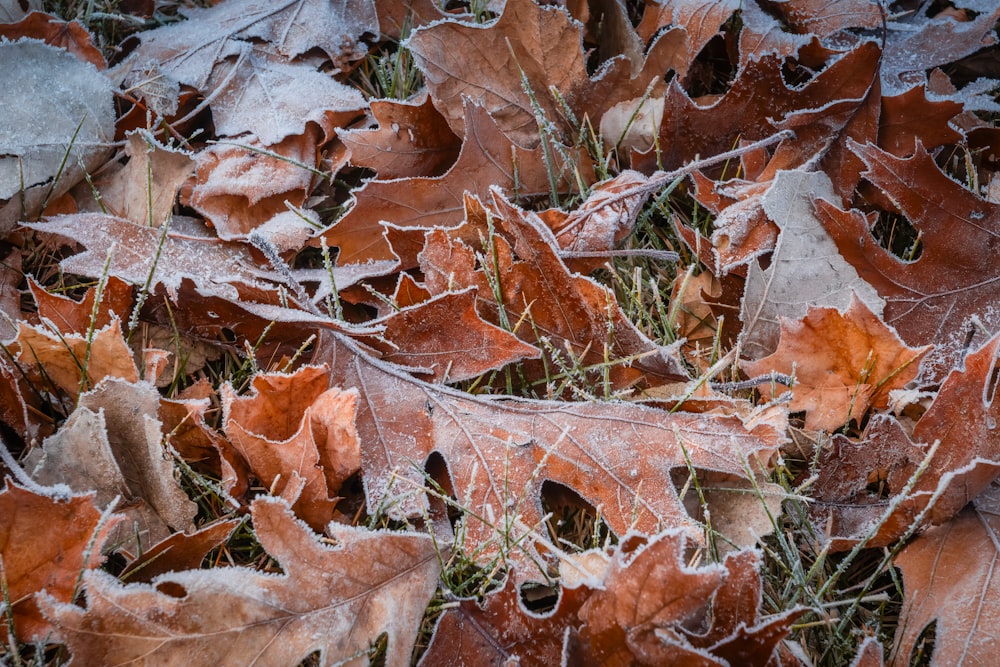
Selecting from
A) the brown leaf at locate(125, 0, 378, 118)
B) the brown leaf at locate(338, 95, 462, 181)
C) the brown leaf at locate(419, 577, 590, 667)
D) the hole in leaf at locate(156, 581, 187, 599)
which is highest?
the brown leaf at locate(125, 0, 378, 118)

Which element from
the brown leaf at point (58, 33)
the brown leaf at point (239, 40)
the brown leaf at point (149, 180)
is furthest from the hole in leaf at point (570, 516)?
the brown leaf at point (58, 33)

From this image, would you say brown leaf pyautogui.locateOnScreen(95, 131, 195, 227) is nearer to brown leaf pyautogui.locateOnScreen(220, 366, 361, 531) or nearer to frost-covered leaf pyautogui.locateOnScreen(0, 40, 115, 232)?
frost-covered leaf pyautogui.locateOnScreen(0, 40, 115, 232)

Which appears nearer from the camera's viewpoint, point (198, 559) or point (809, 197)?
point (198, 559)

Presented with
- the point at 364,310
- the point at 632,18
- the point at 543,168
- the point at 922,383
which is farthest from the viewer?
the point at 632,18

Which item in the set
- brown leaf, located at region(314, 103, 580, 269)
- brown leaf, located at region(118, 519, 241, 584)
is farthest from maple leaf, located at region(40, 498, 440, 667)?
brown leaf, located at region(314, 103, 580, 269)

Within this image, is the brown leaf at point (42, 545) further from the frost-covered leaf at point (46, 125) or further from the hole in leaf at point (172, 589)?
the frost-covered leaf at point (46, 125)

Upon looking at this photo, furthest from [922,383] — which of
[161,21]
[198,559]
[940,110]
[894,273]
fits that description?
[161,21]

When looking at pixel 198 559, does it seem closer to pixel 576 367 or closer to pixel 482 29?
pixel 576 367
